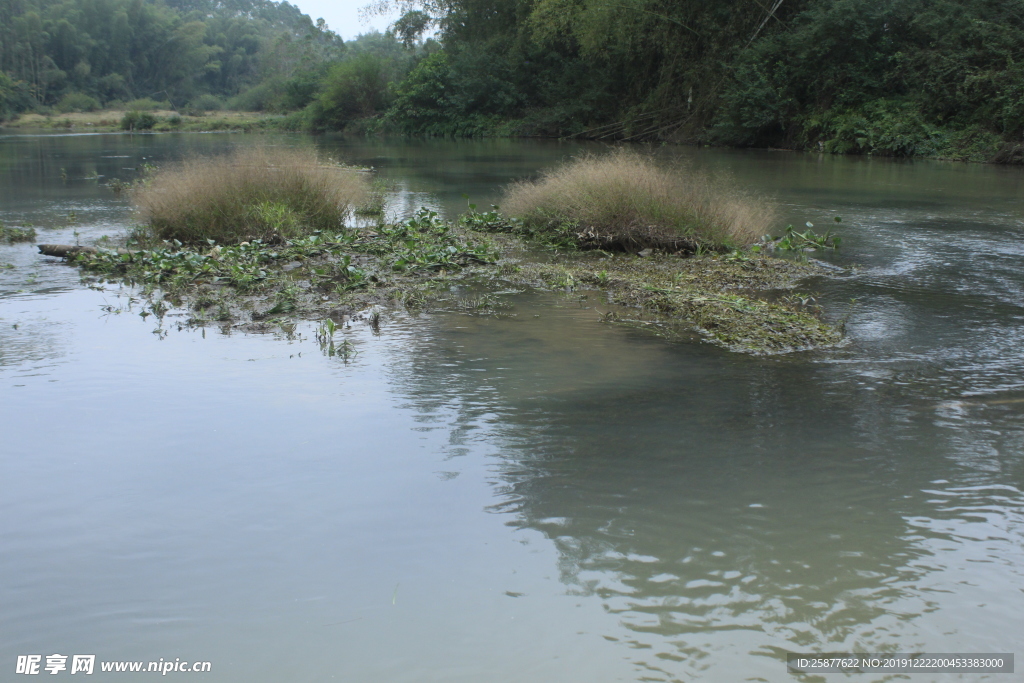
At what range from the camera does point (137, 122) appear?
69562 mm

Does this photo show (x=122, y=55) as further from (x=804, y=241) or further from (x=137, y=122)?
(x=804, y=241)

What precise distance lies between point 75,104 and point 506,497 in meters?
114

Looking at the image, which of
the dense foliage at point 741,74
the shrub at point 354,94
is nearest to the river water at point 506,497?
the dense foliage at point 741,74

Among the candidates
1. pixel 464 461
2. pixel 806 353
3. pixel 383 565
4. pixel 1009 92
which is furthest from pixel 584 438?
pixel 1009 92

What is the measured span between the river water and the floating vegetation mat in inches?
21.4

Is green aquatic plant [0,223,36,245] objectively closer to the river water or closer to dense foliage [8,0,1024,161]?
the river water

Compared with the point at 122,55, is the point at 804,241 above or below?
below

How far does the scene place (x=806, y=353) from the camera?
8.04 meters

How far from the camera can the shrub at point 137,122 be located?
228 ft

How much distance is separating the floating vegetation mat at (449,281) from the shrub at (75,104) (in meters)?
102

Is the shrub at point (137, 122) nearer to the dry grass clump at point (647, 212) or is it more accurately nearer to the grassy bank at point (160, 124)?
the grassy bank at point (160, 124)

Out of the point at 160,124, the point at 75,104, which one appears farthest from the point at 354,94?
the point at 75,104

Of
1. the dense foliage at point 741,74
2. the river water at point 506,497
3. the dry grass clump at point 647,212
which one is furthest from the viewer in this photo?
the dense foliage at point 741,74

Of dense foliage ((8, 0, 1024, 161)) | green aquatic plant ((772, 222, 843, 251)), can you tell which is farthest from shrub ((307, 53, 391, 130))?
green aquatic plant ((772, 222, 843, 251))
